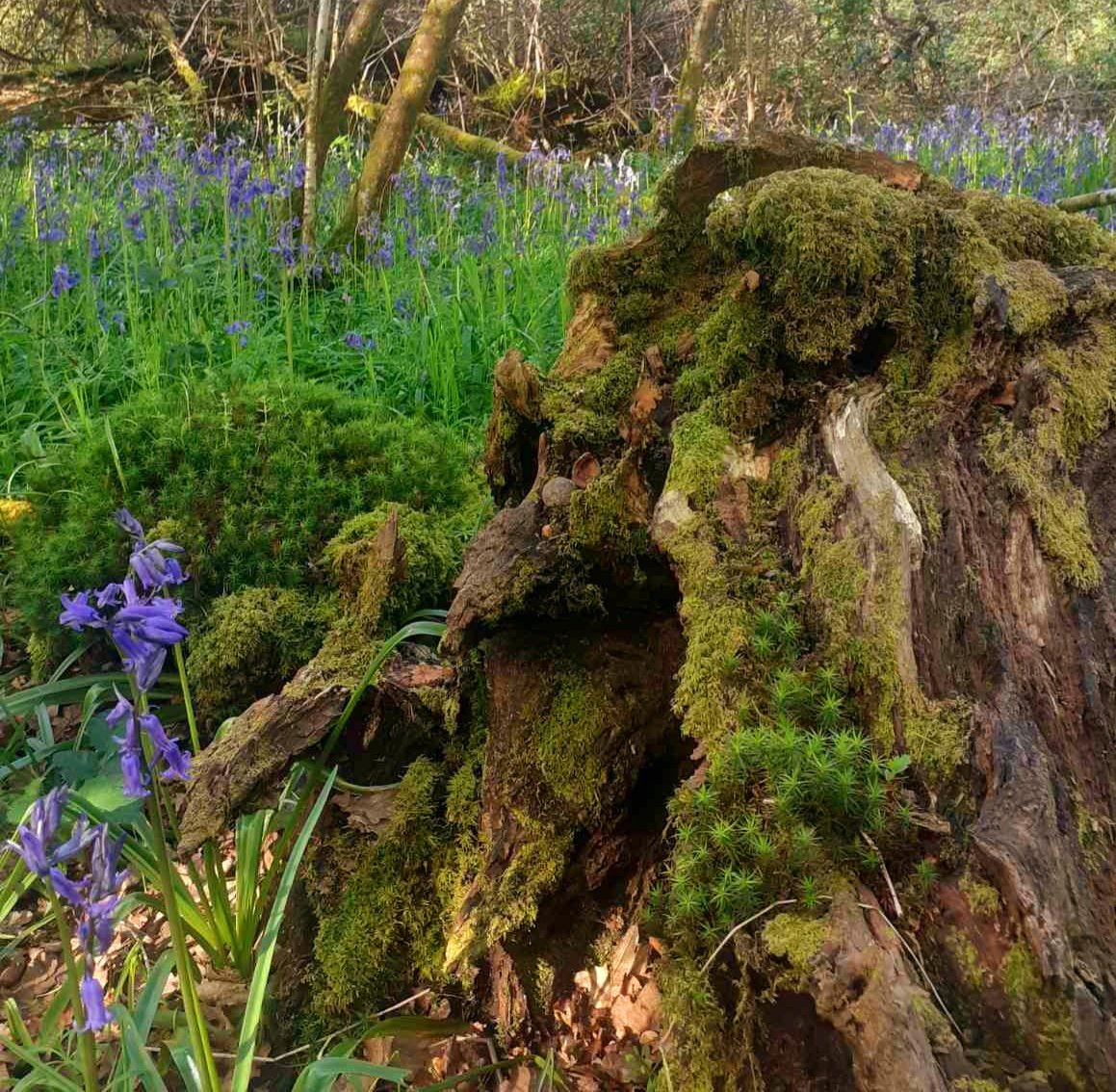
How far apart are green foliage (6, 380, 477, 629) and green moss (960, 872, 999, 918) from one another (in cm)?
227

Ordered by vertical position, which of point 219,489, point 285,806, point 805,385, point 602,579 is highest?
point 805,385

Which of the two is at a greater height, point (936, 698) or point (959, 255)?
point (959, 255)

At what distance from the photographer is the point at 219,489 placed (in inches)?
126

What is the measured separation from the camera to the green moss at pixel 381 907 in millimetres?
1967

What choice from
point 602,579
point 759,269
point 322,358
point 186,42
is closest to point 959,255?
point 759,269

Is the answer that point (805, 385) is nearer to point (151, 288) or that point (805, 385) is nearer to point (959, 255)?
point (959, 255)

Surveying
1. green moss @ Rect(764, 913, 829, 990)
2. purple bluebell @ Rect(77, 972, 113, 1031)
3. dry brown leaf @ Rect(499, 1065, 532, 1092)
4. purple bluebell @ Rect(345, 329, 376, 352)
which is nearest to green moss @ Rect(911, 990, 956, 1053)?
green moss @ Rect(764, 913, 829, 990)

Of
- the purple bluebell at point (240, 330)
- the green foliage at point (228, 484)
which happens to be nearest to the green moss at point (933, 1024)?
the green foliage at point (228, 484)

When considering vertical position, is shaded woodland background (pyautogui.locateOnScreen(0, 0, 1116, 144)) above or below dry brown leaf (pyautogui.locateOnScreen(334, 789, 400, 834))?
above

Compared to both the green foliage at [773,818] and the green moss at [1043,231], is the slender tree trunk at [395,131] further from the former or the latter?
the green foliage at [773,818]

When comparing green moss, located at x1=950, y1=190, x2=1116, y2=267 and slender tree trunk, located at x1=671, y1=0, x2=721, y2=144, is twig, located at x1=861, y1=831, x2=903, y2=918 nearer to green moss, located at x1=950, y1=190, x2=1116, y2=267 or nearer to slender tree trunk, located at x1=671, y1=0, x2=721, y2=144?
green moss, located at x1=950, y1=190, x2=1116, y2=267

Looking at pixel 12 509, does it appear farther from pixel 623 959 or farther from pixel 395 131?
pixel 395 131

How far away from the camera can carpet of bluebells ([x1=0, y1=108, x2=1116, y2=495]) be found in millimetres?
4500

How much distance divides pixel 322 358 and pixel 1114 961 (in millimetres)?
4332
